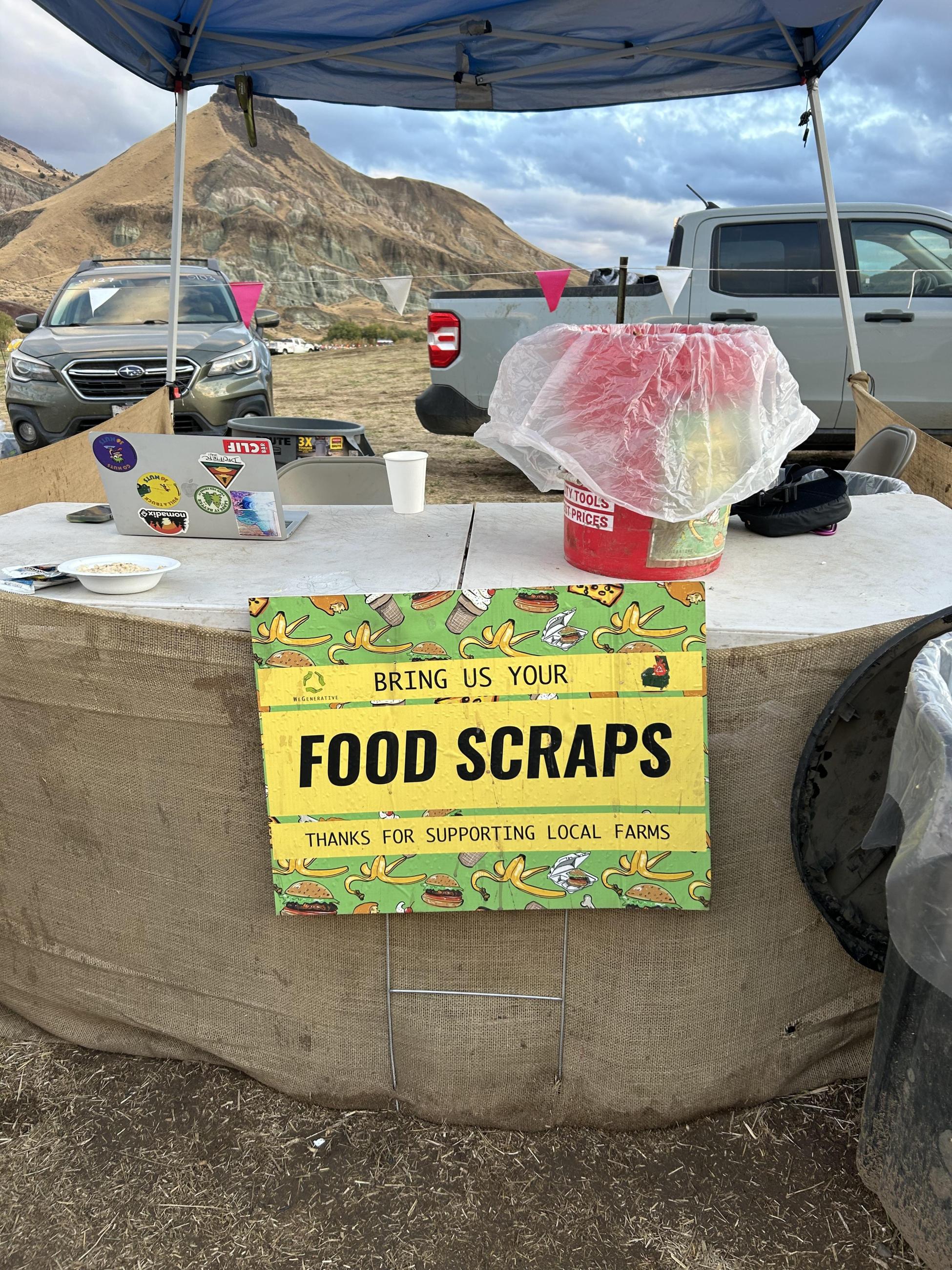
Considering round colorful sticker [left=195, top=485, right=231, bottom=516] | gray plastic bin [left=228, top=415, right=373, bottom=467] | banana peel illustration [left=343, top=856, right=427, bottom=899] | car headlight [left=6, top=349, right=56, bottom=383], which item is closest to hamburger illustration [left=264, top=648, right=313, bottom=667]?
banana peel illustration [left=343, top=856, right=427, bottom=899]

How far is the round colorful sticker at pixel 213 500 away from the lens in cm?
185

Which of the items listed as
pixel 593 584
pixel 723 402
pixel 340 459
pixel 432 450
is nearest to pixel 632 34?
pixel 340 459

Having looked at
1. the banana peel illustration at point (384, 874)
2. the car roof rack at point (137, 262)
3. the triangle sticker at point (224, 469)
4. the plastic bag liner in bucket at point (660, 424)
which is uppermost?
the car roof rack at point (137, 262)

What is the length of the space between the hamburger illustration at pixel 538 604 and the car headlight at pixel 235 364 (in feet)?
19.2

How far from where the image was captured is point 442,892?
148cm

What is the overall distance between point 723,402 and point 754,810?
66 centimetres

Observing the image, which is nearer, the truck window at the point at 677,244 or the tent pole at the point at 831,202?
the tent pole at the point at 831,202

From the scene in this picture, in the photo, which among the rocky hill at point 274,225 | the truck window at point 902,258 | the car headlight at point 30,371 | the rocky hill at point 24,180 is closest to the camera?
the truck window at point 902,258

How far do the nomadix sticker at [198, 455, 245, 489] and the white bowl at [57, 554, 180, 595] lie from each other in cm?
25

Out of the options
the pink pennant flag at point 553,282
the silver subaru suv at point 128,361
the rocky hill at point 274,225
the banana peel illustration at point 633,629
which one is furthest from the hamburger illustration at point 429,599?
the rocky hill at point 274,225

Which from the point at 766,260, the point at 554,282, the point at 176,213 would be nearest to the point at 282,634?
the point at 176,213

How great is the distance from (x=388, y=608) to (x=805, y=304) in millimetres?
5469

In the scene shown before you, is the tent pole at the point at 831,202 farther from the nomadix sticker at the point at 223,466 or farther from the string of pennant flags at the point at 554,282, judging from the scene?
the nomadix sticker at the point at 223,466

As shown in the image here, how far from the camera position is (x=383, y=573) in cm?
167
